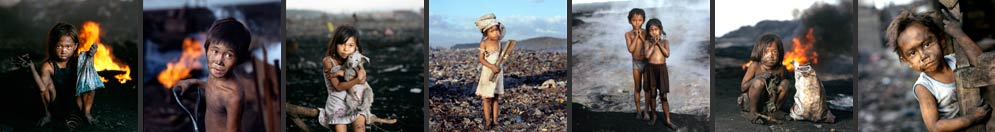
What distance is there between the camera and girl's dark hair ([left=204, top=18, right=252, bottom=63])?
8203 mm

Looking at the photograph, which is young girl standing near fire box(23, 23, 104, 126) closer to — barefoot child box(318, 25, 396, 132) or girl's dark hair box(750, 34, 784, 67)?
barefoot child box(318, 25, 396, 132)

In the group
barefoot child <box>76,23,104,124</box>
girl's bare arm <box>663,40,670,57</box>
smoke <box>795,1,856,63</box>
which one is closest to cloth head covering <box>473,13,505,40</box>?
girl's bare arm <box>663,40,670,57</box>

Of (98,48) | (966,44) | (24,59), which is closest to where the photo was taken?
(966,44)

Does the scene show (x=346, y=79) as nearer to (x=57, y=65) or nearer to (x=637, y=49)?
(x=637, y=49)

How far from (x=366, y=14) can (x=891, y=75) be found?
3.40 metres

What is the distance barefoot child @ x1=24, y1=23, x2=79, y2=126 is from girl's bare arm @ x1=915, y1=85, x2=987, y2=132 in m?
5.64

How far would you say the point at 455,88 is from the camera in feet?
27.3

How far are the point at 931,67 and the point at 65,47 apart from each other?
576 centimetres

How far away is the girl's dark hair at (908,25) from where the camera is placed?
739 cm

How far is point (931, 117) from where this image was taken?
295 inches

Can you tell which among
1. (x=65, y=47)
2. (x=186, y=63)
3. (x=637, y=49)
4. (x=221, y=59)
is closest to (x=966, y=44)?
(x=637, y=49)

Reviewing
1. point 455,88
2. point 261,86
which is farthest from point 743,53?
point 261,86


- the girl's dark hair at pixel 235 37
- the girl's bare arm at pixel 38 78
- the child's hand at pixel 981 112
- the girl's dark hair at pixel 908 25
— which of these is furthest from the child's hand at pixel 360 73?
the child's hand at pixel 981 112

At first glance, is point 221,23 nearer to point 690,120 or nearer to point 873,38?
point 690,120
